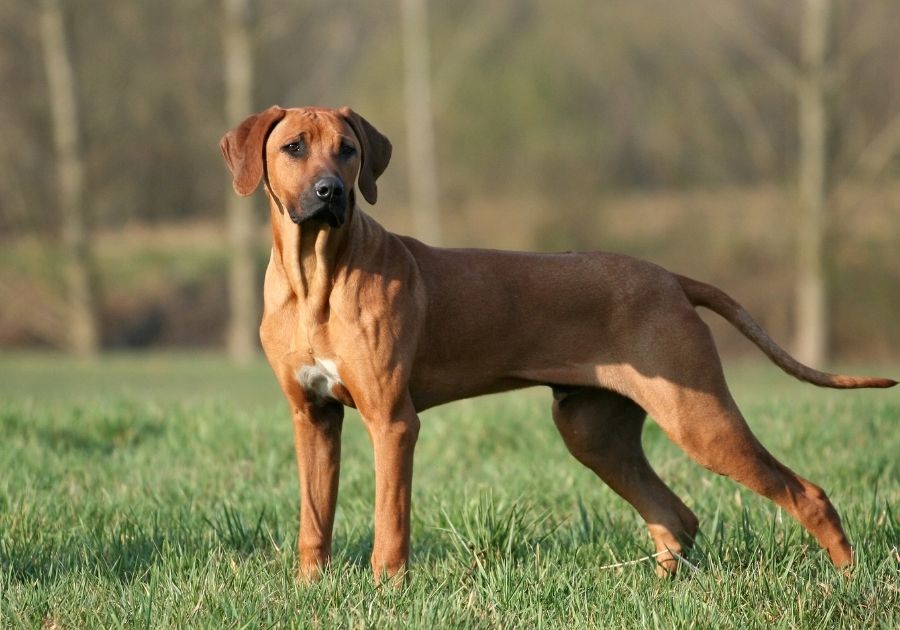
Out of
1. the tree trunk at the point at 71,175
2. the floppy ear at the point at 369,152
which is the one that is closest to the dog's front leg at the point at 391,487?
the floppy ear at the point at 369,152

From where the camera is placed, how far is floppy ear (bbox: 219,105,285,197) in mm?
4742

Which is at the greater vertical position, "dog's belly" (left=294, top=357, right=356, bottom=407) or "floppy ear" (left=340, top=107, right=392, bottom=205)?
"floppy ear" (left=340, top=107, right=392, bottom=205)

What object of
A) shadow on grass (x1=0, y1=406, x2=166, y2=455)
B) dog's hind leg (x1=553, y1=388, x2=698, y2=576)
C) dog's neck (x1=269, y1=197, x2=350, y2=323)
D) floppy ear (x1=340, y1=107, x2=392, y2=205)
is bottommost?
shadow on grass (x1=0, y1=406, x2=166, y2=455)

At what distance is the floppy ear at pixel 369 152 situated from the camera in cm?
489

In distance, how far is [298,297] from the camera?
474 cm

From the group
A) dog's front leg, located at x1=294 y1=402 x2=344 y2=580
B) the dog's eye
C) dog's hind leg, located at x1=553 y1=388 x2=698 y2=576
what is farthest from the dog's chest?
dog's hind leg, located at x1=553 y1=388 x2=698 y2=576

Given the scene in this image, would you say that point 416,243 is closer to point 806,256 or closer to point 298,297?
point 298,297

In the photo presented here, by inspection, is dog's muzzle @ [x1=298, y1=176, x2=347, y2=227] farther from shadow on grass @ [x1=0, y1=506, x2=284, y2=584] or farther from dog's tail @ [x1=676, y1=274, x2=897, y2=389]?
dog's tail @ [x1=676, y1=274, x2=897, y2=389]

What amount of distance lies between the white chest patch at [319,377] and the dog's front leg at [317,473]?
127 mm

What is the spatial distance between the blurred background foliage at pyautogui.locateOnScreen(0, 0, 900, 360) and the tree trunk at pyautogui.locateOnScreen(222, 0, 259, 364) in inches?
14.5

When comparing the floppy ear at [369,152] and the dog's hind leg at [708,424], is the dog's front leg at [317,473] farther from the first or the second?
the dog's hind leg at [708,424]

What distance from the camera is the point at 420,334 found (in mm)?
4844

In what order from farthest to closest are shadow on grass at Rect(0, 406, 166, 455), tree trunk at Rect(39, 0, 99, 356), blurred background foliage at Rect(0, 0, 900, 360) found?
tree trunk at Rect(39, 0, 99, 356)
blurred background foliage at Rect(0, 0, 900, 360)
shadow on grass at Rect(0, 406, 166, 455)

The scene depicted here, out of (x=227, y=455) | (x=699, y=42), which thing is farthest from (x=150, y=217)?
(x=227, y=455)
